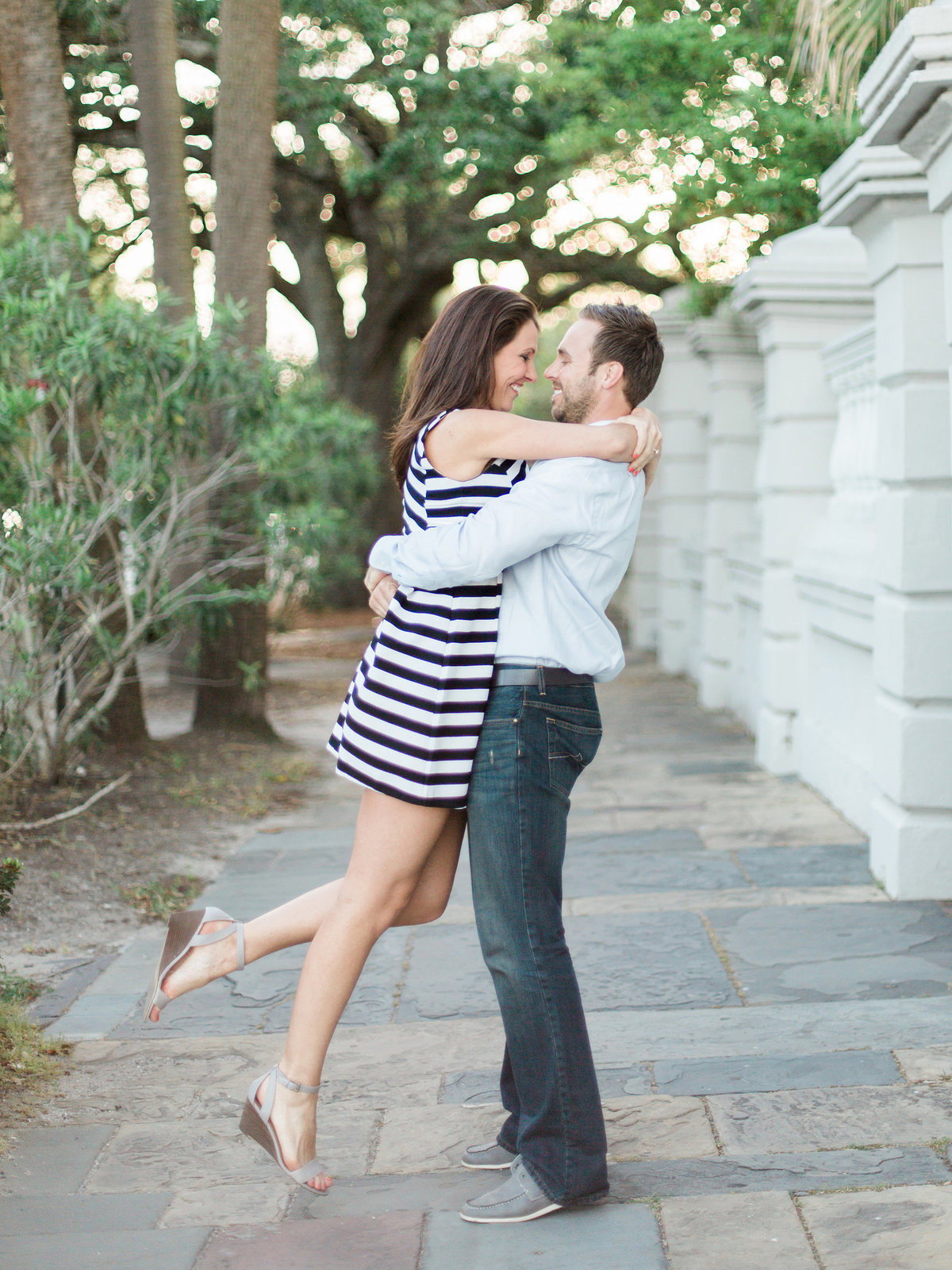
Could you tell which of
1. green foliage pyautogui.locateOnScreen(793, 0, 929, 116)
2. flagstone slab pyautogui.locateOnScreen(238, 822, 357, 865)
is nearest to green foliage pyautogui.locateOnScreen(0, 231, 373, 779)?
flagstone slab pyautogui.locateOnScreen(238, 822, 357, 865)

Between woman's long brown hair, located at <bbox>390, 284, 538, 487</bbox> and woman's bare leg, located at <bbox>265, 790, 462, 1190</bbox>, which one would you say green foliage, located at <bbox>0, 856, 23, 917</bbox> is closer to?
woman's bare leg, located at <bbox>265, 790, 462, 1190</bbox>

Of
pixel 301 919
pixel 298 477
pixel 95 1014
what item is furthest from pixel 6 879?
pixel 298 477

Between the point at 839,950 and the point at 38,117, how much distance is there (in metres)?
5.55

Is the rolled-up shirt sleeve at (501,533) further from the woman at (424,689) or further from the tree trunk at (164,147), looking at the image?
the tree trunk at (164,147)

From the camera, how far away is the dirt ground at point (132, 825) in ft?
15.7

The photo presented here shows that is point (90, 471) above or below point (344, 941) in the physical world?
above

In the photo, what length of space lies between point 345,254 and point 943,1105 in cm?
2180

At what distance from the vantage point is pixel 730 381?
9.45m

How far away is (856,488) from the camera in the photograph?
21.8ft

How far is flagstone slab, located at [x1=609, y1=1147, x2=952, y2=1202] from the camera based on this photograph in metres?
2.67

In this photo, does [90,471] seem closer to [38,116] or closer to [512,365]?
[38,116]

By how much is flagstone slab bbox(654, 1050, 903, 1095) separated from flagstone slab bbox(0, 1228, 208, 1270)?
122cm

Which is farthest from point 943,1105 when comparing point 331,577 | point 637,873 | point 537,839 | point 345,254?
point 345,254

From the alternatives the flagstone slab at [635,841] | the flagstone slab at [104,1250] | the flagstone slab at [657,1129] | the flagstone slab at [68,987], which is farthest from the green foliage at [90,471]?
the flagstone slab at [657,1129]
